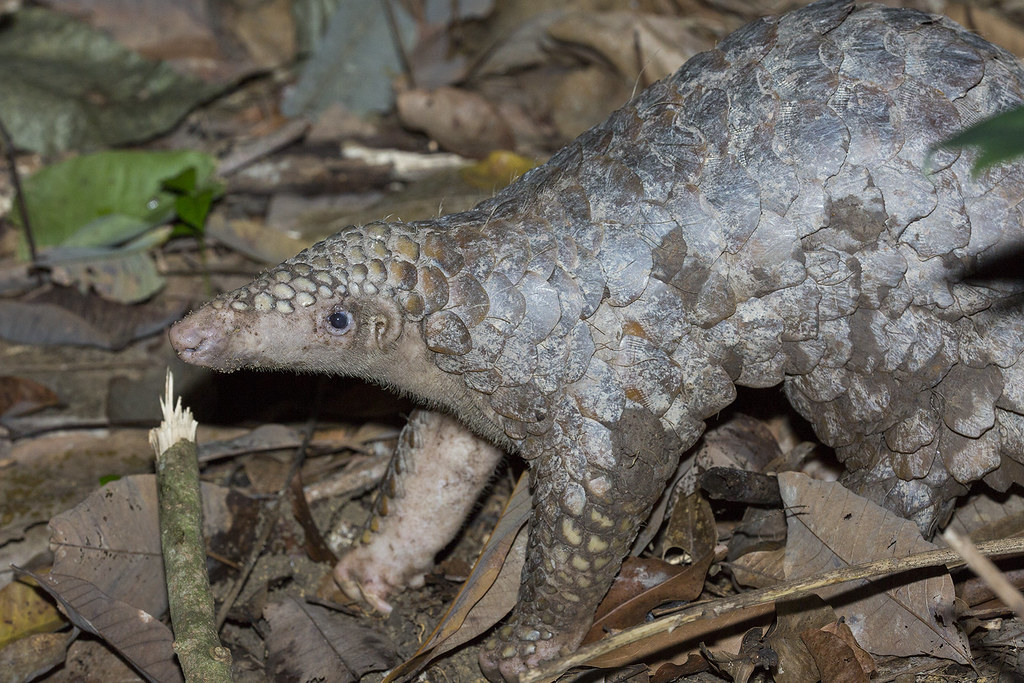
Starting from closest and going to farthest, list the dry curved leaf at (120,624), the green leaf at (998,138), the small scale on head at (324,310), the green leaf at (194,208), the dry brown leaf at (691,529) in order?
the green leaf at (998,138) < the small scale on head at (324,310) < the dry curved leaf at (120,624) < the dry brown leaf at (691,529) < the green leaf at (194,208)

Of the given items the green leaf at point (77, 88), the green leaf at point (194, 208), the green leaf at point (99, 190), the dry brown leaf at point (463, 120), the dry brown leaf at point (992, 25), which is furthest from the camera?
the green leaf at point (77, 88)

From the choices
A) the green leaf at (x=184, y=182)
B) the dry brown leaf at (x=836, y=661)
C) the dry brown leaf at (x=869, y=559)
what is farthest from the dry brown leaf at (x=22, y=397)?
the dry brown leaf at (x=836, y=661)

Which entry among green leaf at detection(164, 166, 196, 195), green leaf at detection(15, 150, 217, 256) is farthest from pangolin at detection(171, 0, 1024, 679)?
green leaf at detection(15, 150, 217, 256)

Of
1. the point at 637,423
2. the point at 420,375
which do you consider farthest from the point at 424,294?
the point at 637,423

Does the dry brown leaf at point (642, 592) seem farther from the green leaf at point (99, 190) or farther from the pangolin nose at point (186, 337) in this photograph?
the green leaf at point (99, 190)

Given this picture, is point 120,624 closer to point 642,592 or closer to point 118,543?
point 118,543

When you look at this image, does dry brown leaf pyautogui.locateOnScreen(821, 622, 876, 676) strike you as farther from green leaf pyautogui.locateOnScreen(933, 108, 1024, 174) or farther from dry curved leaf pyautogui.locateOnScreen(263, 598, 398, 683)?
green leaf pyautogui.locateOnScreen(933, 108, 1024, 174)
